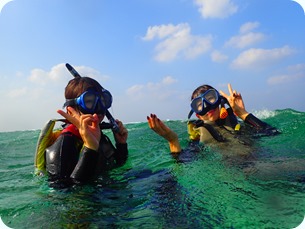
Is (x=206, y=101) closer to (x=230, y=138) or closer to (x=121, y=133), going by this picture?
(x=230, y=138)

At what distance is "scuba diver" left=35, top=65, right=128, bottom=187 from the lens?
2.88 metres

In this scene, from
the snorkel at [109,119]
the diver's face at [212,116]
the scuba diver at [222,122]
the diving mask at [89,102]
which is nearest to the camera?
the diving mask at [89,102]

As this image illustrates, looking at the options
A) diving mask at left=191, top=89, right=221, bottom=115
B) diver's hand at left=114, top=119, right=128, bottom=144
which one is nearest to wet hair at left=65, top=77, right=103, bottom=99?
diver's hand at left=114, top=119, right=128, bottom=144

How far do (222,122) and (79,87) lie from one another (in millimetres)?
3153

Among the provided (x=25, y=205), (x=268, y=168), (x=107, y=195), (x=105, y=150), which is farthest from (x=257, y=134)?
(x=25, y=205)

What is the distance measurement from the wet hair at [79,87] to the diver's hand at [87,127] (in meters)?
0.59

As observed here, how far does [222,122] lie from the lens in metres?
5.66

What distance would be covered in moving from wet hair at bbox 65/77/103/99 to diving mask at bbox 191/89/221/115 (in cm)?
241

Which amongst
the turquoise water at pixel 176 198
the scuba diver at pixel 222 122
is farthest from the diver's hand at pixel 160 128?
the scuba diver at pixel 222 122

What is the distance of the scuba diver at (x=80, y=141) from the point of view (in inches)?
113

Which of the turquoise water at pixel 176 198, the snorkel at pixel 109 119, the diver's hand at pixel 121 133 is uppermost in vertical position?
the snorkel at pixel 109 119

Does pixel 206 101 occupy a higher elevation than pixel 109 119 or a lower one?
higher

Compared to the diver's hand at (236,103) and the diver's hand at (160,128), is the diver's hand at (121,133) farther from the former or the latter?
the diver's hand at (236,103)

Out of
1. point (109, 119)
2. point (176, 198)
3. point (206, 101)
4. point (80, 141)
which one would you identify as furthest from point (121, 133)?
point (206, 101)
